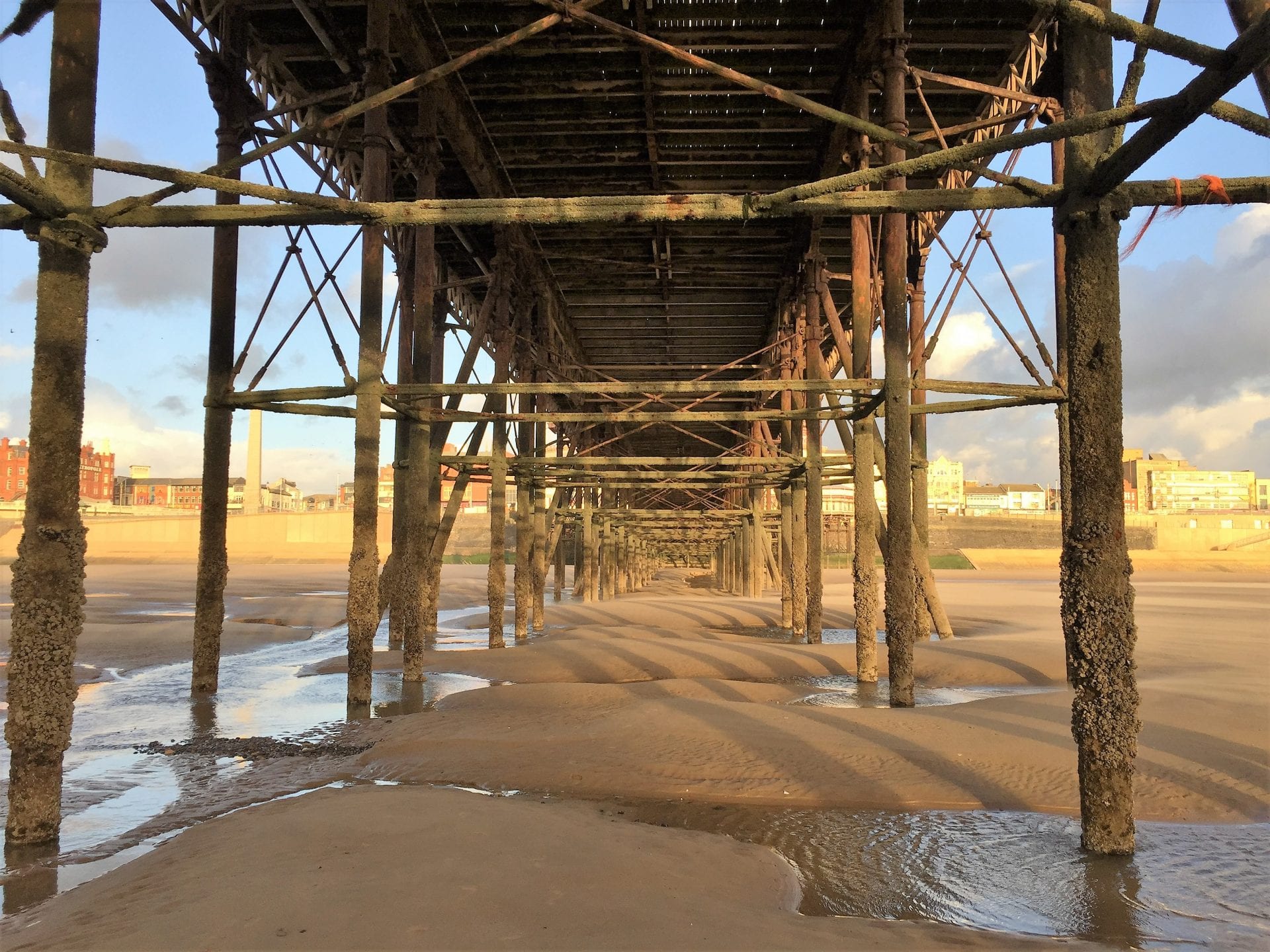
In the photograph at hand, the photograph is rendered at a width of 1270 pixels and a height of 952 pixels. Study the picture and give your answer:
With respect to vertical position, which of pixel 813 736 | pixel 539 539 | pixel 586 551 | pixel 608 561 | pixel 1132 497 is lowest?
pixel 813 736

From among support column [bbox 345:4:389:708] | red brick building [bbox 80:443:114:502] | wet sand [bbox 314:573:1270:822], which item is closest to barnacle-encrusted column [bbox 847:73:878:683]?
wet sand [bbox 314:573:1270:822]

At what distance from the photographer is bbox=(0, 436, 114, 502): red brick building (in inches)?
3231

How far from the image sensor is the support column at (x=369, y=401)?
8.73 m

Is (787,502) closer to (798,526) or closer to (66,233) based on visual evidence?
(798,526)

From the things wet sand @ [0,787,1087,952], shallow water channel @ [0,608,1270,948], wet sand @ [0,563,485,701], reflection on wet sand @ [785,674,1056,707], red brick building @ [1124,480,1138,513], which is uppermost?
red brick building @ [1124,480,1138,513]

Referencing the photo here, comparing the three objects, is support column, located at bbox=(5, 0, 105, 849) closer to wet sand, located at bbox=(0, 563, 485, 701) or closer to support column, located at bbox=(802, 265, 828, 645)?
wet sand, located at bbox=(0, 563, 485, 701)

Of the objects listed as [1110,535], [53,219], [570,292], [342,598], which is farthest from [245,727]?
[342,598]

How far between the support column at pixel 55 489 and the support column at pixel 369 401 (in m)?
3.49

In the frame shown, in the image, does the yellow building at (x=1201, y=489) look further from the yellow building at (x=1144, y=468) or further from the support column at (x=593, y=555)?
the support column at (x=593, y=555)

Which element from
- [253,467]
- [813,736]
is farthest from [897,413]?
[253,467]

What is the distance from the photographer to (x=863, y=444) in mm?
11242

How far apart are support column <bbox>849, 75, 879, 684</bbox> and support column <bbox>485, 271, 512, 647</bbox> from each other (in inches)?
208

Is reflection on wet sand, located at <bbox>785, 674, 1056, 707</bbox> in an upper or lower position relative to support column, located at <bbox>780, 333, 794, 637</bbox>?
lower

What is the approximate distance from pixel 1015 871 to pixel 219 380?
9173 millimetres
